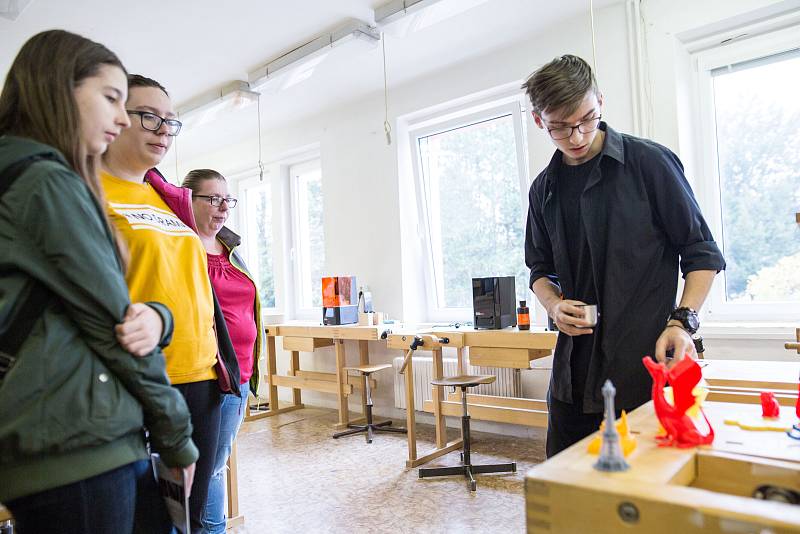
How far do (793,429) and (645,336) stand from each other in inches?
15.3

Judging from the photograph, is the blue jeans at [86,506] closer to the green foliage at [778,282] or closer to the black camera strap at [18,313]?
the black camera strap at [18,313]

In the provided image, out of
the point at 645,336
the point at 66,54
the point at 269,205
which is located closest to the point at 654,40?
the point at 645,336

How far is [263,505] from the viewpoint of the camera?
2816 millimetres

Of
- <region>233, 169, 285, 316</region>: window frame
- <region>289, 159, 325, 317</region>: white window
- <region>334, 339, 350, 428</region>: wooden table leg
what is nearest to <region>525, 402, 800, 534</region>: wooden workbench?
<region>334, 339, 350, 428</region>: wooden table leg

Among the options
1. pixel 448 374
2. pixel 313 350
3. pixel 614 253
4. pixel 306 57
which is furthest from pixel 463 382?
pixel 306 57

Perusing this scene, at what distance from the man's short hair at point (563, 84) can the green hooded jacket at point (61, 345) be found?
36.2 inches

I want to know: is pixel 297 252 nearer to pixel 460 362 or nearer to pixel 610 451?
pixel 460 362

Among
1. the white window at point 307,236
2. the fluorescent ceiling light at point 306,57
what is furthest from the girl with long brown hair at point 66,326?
the white window at point 307,236

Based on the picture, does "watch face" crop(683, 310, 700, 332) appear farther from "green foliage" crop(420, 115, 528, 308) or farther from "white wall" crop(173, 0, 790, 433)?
"green foliage" crop(420, 115, 528, 308)

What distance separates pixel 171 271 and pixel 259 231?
497 centimetres

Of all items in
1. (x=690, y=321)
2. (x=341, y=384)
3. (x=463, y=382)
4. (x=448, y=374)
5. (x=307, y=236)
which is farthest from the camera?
(x=307, y=236)

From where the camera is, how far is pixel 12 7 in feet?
9.04

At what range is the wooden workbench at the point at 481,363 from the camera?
3.16 m

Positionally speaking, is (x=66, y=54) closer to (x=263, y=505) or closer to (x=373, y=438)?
(x=263, y=505)
